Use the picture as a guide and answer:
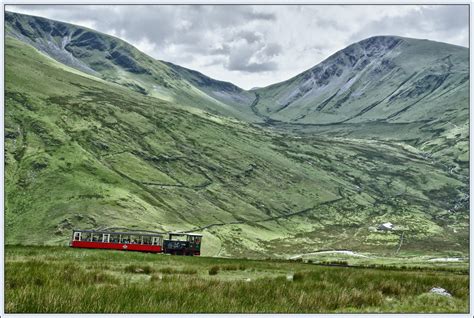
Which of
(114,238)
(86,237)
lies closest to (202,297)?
(114,238)

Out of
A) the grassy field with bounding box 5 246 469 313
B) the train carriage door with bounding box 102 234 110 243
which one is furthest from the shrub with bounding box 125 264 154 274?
the train carriage door with bounding box 102 234 110 243

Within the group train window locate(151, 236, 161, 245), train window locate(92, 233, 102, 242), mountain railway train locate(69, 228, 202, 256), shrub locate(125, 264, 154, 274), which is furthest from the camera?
train window locate(151, 236, 161, 245)

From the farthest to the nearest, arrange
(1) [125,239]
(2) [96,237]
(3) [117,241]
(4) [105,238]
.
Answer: (1) [125,239], (2) [96,237], (3) [117,241], (4) [105,238]

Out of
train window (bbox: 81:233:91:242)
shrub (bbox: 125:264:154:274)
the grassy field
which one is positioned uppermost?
train window (bbox: 81:233:91:242)

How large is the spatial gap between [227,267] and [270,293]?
56.7ft

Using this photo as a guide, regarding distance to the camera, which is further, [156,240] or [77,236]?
[156,240]

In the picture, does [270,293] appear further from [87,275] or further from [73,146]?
[73,146]

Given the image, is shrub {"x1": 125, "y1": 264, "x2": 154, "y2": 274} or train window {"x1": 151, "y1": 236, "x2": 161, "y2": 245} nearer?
shrub {"x1": 125, "y1": 264, "x2": 154, "y2": 274}

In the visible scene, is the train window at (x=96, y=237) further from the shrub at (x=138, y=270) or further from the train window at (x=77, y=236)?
the shrub at (x=138, y=270)

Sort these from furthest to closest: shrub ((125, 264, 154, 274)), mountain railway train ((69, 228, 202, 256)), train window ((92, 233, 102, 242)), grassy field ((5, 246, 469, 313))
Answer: train window ((92, 233, 102, 242)) < mountain railway train ((69, 228, 202, 256)) < shrub ((125, 264, 154, 274)) < grassy field ((5, 246, 469, 313))

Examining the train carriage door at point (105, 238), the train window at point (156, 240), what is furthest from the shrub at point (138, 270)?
the train window at point (156, 240)

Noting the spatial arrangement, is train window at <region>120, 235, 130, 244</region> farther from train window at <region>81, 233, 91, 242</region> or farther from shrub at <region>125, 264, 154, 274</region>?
shrub at <region>125, 264, 154, 274</region>

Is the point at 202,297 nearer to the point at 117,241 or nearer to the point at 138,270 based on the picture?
the point at 138,270
